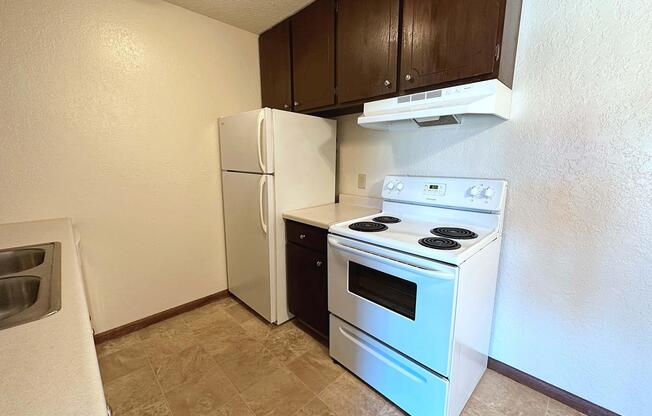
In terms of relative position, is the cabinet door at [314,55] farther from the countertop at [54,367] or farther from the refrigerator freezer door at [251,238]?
the countertop at [54,367]

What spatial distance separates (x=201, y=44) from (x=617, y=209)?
2743mm

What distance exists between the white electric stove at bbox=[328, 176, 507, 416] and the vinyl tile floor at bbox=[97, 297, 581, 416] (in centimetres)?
12

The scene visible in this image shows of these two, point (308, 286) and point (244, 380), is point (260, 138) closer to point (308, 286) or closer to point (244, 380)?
point (308, 286)

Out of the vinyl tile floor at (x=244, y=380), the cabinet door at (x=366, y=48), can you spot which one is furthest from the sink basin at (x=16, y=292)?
the cabinet door at (x=366, y=48)

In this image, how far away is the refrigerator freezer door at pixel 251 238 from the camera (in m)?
2.03

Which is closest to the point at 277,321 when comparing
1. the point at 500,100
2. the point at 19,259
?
the point at 19,259

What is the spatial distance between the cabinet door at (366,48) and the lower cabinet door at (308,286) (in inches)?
41.8

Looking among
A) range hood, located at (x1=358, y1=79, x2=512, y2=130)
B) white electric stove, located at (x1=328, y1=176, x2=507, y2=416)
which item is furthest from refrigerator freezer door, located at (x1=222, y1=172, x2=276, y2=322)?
range hood, located at (x1=358, y1=79, x2=512, y2=130)

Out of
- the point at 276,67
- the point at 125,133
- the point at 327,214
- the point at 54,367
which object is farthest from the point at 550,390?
the point at 125,133

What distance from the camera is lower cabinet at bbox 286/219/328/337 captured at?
6.15 ft

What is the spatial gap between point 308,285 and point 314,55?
1.59 metres

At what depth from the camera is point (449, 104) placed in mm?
1396

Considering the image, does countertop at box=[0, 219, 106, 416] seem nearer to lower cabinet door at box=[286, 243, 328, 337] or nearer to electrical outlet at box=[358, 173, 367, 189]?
lower cabinet door at box=[286, 243, 328, 337]

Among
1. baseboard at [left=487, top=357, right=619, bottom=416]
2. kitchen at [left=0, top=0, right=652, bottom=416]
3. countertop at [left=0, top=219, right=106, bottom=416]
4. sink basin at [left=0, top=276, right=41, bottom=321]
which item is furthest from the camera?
baseboard at [left=487, top=357, right=619, bottom=416]
